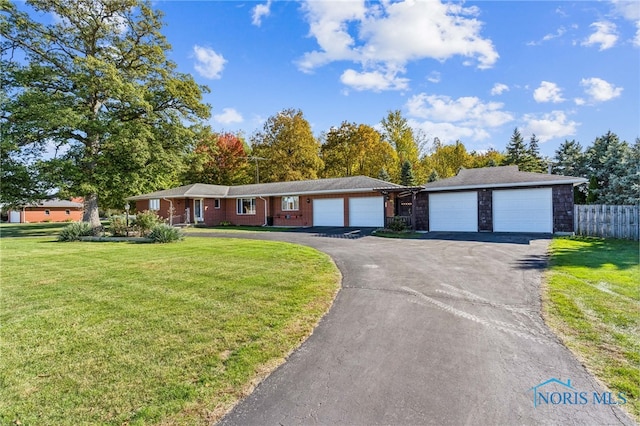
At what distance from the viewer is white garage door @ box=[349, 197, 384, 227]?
20.3 m

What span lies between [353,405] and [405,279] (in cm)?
440

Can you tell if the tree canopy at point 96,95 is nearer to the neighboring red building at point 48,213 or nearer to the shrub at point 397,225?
the shrub at point 397,225

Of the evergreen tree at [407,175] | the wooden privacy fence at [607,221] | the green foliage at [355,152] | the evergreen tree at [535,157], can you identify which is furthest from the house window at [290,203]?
the evergreen tree at [535,157]

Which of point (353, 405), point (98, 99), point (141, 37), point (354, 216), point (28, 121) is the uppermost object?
point (141, 37)

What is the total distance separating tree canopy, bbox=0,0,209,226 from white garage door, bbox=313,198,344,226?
10.2 meters

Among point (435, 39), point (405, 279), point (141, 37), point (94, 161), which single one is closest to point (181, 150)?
point (94, 161)

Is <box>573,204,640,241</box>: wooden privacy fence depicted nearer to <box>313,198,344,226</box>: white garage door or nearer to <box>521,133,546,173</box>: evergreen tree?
<box>313,198,344,226</box>: white garage door

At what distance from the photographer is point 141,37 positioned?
2148 cm

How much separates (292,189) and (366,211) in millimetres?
6561

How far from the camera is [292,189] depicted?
24.6 meters

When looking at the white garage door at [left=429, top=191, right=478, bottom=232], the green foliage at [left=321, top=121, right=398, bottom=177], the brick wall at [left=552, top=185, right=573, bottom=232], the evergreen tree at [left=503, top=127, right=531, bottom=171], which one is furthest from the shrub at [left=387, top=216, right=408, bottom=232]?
the evergreen tree at [left=503, top=127, right=531, bottom=171]

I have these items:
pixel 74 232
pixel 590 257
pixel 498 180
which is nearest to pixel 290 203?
pixel 74 232

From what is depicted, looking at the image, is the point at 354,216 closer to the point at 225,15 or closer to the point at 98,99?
the point at 225,15

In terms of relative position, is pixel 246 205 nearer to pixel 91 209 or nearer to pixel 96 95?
pixel 91 209
